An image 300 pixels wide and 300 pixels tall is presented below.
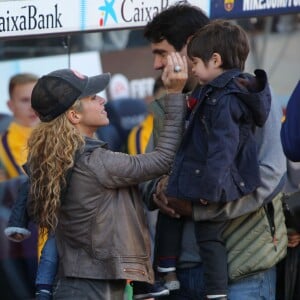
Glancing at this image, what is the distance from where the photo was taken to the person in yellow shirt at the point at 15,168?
18.8 ft

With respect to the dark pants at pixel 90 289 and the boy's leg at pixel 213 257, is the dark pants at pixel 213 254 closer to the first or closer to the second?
the boy's leg at pixel 213 257

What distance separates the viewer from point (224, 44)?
133 inches

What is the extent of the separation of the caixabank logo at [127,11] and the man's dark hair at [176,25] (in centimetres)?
25

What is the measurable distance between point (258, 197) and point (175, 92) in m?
0.52

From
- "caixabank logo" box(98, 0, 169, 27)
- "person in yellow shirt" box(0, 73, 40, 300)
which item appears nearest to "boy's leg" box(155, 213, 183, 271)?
"caixabank logo" box(98, 0, 169, 27)

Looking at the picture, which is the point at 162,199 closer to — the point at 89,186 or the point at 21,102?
the point at 89,186

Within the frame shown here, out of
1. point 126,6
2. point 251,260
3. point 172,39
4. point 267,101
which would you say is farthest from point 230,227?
point 126,6

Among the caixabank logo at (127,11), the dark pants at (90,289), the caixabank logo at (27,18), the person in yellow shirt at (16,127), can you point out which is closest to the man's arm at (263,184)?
the dark pants at (90,289)

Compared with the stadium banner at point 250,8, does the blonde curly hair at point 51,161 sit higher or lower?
lower

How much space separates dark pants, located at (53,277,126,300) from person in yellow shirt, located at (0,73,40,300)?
7.12 feet

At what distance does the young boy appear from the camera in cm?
322

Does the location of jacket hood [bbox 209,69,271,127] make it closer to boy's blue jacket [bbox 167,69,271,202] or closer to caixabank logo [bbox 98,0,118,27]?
boy's blue jacket [bbox 167,69,271,202]

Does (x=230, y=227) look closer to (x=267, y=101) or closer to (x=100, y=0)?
(x=267, y=101)

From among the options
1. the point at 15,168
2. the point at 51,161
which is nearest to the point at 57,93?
the point at 51,161
